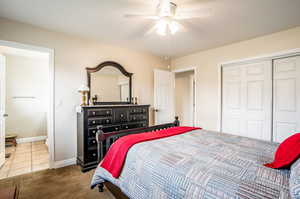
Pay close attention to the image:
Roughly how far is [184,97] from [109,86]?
324cm

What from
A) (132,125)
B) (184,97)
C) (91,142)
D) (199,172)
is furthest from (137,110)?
(184,97)

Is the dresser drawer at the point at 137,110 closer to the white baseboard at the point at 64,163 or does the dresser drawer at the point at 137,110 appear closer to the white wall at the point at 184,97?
the white baseboard at the point at 64,163

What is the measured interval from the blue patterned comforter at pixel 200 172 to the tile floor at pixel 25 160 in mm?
1745

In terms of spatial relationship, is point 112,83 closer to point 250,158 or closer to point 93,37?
point 93,37

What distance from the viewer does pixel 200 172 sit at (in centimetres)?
106

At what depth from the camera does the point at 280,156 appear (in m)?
1.16

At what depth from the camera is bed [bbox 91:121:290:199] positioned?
0.89 m

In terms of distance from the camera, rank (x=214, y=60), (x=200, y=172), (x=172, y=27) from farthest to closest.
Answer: (x=214, y=60)
(x=172, y=27)
(x=200, y=172)

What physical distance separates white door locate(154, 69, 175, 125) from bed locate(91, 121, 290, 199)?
95.1 inches

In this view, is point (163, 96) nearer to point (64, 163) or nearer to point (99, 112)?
point (99, 112)

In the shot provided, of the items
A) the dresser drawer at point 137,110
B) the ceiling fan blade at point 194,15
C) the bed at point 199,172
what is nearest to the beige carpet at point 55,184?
the bed at point 199,172

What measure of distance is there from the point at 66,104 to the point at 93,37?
1430 millimetres

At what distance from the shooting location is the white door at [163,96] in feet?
13.5

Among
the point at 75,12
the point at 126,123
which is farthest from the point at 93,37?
the point at 126,123
